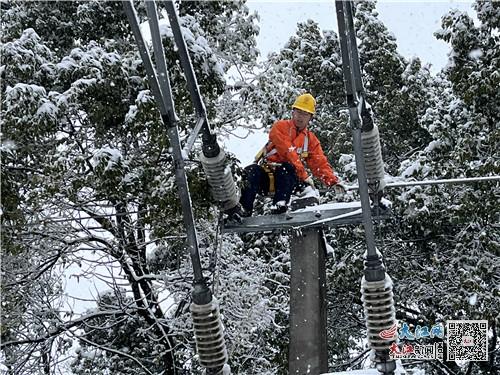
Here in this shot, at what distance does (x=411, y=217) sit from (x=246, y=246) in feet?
8.71

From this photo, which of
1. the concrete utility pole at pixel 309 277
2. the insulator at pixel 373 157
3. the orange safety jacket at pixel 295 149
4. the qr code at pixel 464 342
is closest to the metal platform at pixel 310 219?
the concrete utility pole at pixel 309 277

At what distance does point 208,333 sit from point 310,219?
148 cm

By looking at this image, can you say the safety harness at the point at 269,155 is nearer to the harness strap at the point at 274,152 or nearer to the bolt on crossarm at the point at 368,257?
the harness strap at the point at 274,152

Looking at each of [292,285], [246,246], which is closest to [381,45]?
[246,246]

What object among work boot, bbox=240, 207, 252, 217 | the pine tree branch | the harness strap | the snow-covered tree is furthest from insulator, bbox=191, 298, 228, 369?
the pine tree branch

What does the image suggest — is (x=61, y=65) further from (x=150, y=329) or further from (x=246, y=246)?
(x=246, y=246)

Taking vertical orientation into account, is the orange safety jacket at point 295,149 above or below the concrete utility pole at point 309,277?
above

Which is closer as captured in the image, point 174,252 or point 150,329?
point 150,329

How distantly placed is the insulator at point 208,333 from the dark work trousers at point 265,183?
2.04m

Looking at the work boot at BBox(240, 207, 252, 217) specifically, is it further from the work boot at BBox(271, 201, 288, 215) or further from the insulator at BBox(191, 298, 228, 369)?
the insulator at BBox(191, 298, 228, 369)

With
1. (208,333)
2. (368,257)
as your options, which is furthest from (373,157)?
(208,333)

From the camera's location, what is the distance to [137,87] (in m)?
8.46

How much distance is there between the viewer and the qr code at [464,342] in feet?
17.9

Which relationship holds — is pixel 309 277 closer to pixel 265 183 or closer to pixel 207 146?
pixel 207 146
